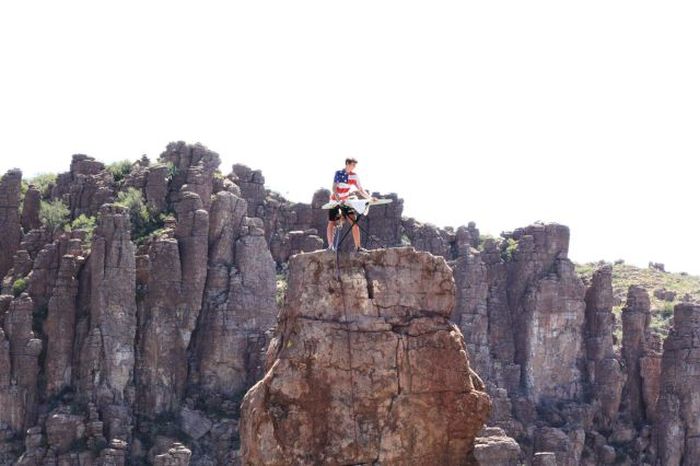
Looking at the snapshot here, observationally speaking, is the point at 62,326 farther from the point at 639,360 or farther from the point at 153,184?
the point at 639,360

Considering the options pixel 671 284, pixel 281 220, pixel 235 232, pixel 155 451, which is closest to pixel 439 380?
pixel 155 451

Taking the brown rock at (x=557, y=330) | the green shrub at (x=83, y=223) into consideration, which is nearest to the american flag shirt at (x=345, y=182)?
the green shrub at (x=83, y=223)

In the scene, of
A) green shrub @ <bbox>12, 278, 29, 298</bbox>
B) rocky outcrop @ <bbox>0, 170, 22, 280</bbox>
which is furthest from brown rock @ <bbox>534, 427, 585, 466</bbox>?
rocky outcrop @ <bbox>0, 170, 22, 280</bbox>

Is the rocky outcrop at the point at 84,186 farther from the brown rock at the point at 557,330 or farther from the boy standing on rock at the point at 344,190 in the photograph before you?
the boy standing on rock at the point at 344,190

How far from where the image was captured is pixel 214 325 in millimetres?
99312

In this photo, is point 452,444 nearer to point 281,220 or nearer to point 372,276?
point 372,276

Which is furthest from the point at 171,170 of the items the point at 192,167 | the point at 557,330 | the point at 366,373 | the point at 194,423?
the point at 366,373

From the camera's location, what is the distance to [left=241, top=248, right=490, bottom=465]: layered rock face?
41344mm

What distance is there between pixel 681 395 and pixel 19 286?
35.8 m

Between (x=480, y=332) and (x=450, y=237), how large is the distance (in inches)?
256

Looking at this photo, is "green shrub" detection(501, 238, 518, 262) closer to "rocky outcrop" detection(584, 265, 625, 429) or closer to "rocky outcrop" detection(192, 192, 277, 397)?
"rocky outcrop" detection(584, 265, 625, 429)

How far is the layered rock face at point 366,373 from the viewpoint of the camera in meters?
41.3

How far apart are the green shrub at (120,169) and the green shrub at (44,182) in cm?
339

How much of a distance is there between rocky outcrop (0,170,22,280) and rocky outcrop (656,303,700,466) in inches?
1375
